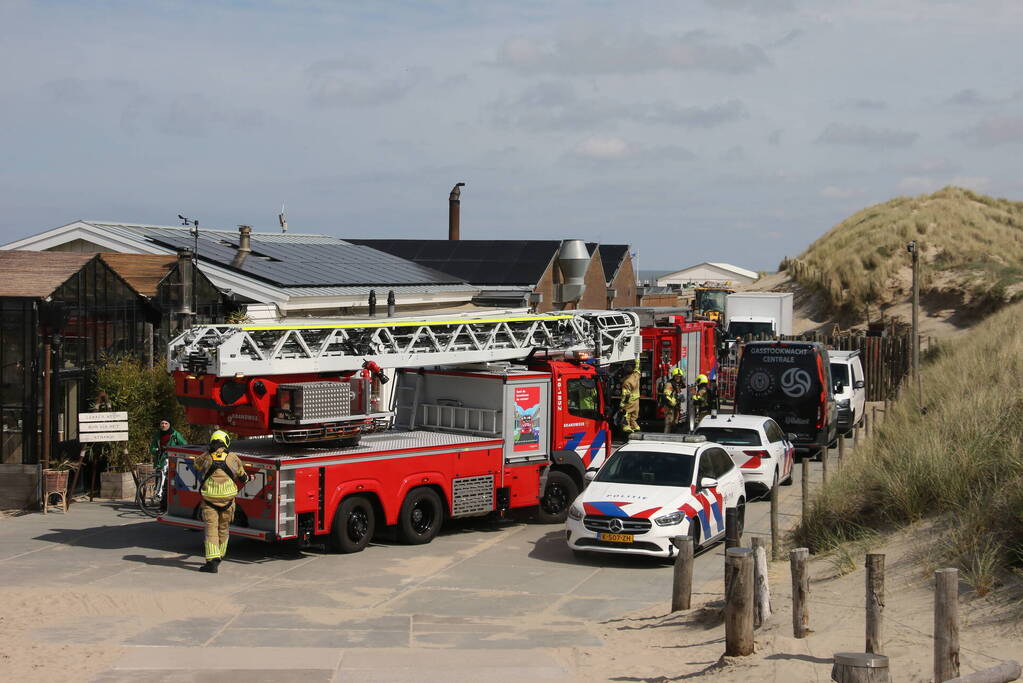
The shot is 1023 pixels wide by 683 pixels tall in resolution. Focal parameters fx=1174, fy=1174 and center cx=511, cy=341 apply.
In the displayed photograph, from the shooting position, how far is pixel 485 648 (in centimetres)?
1178

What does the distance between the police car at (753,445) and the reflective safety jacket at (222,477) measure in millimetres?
8850

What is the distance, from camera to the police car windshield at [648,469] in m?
16.3

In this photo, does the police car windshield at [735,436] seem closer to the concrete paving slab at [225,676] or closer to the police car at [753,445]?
the police car at [753,445]

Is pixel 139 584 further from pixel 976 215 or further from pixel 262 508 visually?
pixel 976 215

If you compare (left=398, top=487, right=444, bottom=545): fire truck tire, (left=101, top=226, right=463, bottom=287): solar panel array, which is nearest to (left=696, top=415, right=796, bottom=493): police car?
(left=398, top=487, right=444, bottom=545): fire truck tire

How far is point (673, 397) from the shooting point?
25.9 meters

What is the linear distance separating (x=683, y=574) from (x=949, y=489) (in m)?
3.44

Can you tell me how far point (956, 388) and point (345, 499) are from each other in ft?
50.9

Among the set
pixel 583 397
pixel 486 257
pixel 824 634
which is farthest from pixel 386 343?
pixel 486 257

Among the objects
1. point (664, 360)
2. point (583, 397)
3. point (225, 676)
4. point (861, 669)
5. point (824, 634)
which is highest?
point (664, 360)

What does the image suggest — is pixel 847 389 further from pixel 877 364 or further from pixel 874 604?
pixel 874 604

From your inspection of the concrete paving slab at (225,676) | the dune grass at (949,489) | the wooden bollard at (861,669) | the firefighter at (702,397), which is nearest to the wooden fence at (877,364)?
the firefighter at (702,397)

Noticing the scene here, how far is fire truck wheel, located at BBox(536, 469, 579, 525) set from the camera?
744 inches

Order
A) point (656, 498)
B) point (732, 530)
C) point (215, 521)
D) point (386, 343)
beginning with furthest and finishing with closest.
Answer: point (386, 343) < point (656, 498) < point (215, 521) < point (732, 530)
